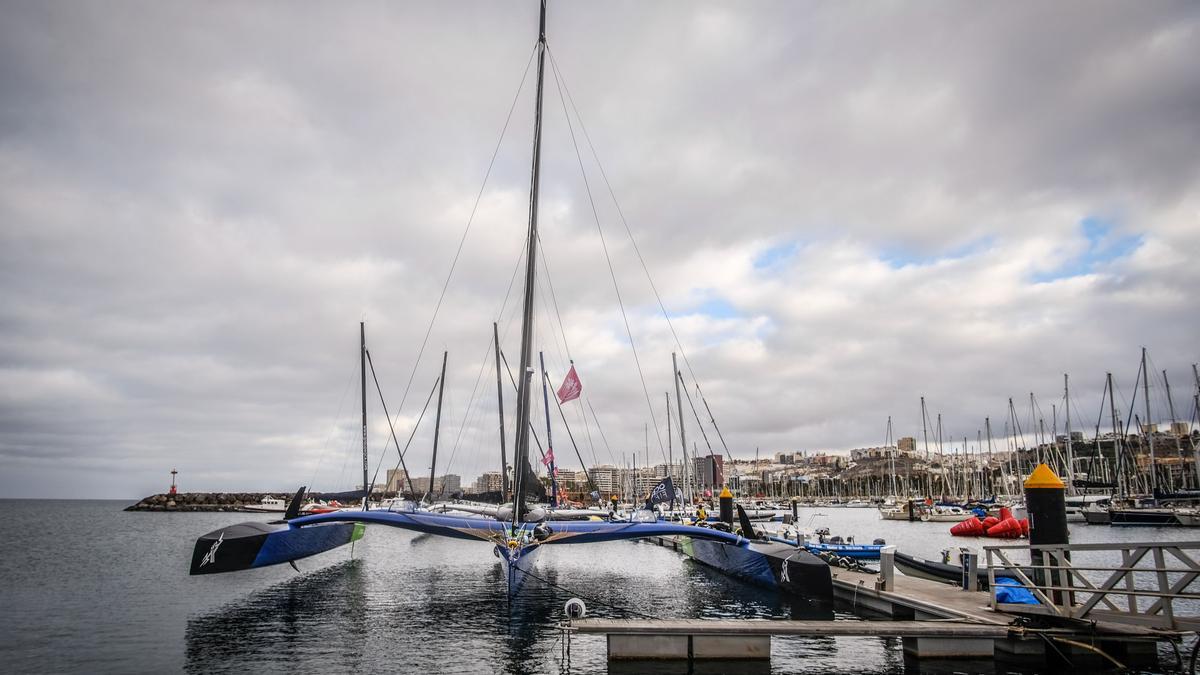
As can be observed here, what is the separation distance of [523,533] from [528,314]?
5100 mm

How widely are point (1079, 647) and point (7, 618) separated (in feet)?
71.7

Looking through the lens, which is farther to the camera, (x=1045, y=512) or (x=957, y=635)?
(x=1045, y=512)

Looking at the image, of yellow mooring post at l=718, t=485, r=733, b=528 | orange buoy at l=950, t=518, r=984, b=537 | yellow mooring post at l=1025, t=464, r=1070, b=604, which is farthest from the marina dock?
orange buoy at l=950, t=518, r=984, b=537

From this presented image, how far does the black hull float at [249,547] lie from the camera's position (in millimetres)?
15734

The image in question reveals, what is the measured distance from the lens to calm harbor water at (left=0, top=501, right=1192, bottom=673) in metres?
11.6

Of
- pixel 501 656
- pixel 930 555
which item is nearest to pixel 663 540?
pixel 930 555

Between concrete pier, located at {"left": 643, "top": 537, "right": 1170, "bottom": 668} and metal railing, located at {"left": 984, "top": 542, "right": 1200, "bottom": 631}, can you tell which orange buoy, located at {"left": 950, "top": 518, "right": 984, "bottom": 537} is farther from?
concrete pier, located at {"left": 643, "top": 537, "right": 1170, "bottom": 668}

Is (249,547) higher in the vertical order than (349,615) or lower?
higher

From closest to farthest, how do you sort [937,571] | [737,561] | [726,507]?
[937,571], [737,561], [726,507]

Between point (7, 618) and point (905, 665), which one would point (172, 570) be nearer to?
point (7, 618)

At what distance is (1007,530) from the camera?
38.2 meters

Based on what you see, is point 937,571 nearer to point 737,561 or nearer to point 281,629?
point 737,561

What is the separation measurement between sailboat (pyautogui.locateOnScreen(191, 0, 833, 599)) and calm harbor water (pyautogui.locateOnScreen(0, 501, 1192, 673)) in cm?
107

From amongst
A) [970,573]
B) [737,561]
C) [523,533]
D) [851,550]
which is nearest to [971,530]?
[851,550]
